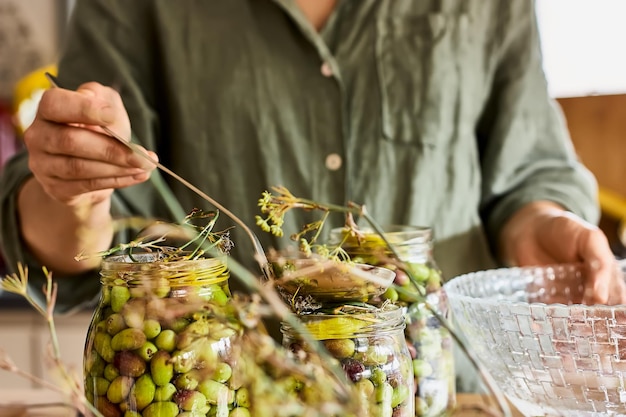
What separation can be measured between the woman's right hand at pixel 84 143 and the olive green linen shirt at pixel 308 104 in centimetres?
33

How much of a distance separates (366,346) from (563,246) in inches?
13.2

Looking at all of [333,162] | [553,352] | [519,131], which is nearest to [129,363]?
[553,352]

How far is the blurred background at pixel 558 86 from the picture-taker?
1552mm

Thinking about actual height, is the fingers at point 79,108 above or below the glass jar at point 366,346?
above

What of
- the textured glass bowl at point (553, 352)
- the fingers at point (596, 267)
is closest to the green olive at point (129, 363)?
the textured glass bowl at point (553, 352)

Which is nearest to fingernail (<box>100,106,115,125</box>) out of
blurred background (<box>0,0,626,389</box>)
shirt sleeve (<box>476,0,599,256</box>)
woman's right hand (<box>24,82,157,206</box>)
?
woman's right hand (<box>24,82,157,206</box>)

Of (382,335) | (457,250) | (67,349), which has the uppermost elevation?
(382,335)

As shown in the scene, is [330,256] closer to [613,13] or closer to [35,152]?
[35,152]

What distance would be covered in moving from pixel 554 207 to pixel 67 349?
43.6 inches

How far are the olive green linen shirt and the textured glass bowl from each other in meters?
0.38

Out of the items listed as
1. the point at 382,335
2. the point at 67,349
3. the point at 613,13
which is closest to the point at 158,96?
the point at 382,335

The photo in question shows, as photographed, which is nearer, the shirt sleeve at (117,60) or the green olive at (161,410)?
the green olive at (161,410)

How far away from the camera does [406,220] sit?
2.77ft

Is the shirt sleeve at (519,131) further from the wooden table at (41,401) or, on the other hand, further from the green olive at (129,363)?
the green olive at (129,363)
